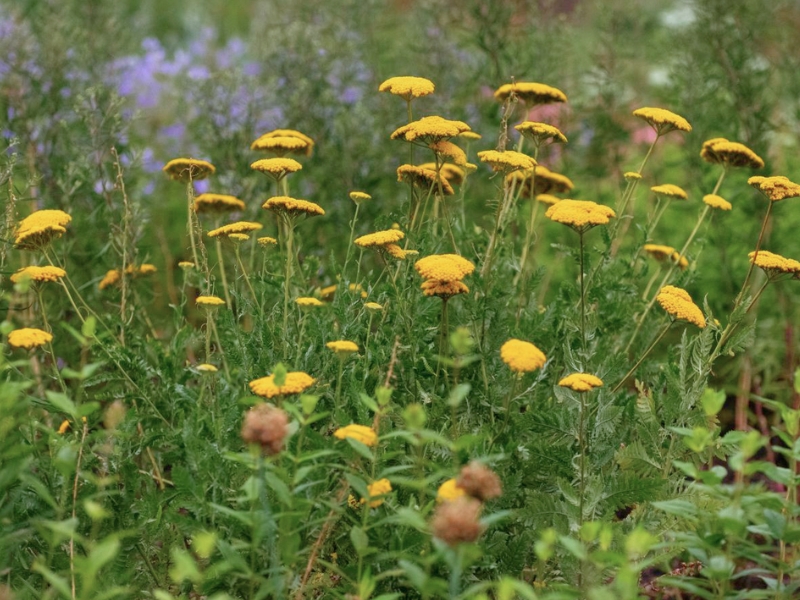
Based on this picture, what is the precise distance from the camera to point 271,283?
2.69 metres

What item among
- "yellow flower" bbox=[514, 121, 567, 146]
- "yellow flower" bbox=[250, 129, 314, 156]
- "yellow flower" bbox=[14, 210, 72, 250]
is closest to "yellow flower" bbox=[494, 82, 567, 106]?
"yellow flower" bbox=[514, 121, 567, 146]

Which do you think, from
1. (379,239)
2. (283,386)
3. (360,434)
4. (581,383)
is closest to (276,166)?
(379,239)

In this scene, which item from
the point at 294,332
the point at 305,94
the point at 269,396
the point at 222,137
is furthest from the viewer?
the point at 305,94

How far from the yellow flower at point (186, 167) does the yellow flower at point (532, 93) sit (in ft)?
3.01

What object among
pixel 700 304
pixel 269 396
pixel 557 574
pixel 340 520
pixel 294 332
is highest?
pixel 269 396

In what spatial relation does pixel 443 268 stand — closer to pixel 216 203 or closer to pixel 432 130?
pixel 432 130

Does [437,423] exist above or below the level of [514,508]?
above


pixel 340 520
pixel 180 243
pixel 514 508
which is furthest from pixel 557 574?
pixel 180 243

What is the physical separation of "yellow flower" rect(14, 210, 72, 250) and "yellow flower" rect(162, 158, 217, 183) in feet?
1.28

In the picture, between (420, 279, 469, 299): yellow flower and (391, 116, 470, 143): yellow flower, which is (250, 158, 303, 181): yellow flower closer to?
(391, 116, 470, 143): yellow flower

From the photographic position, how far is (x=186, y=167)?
2.68 metres

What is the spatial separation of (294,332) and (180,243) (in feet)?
8.88

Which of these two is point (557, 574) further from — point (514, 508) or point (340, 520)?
point (340, 520)

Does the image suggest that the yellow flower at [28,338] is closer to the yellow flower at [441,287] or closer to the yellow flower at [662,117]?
the yellow flower at [441,287]
